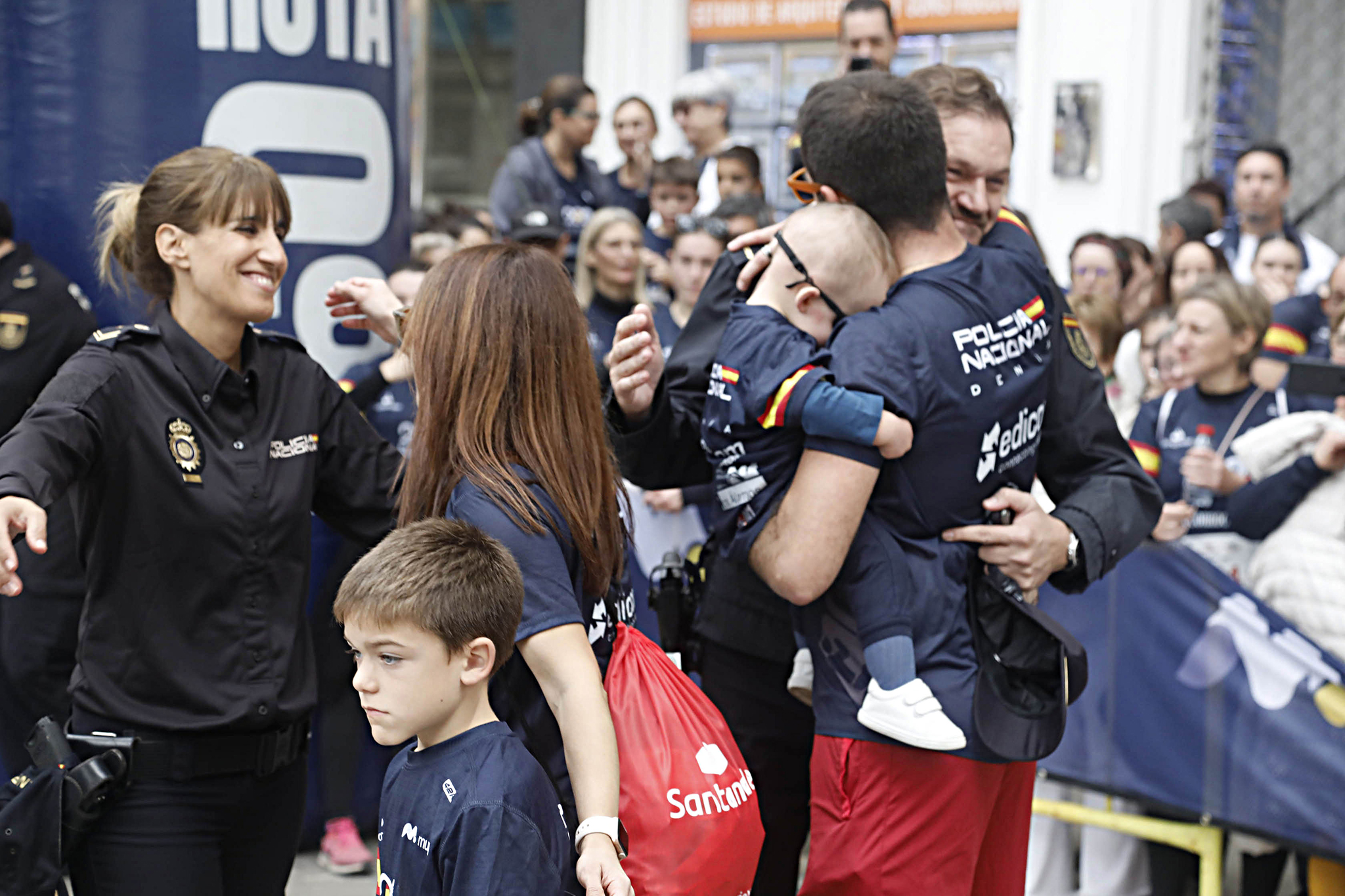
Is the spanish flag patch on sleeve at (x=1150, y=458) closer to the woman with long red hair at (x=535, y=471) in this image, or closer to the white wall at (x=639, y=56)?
the woman with long red hair at (x=535, y=471)

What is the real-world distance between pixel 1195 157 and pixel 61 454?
8.48 meters

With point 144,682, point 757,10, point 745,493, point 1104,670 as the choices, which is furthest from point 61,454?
point 757,10

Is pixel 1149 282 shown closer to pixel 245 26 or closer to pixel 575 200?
pixel 575 200

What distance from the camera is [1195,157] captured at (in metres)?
9.13

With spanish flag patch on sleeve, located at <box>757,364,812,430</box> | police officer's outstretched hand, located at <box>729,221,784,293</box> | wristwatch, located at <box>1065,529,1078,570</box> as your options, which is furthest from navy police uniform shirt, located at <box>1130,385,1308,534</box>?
spanish flag patch on sleeve, located at <box>757,364,812,430</box>

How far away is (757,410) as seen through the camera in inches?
88.4

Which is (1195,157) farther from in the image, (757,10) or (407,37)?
(407,37)

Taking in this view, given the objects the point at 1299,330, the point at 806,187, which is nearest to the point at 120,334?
the point at 806,187

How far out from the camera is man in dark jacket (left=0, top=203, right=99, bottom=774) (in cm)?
338

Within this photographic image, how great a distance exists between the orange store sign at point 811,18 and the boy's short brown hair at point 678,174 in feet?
14.0

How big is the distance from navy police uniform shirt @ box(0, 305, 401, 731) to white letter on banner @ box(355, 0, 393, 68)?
185 cm

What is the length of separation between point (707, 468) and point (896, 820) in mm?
817

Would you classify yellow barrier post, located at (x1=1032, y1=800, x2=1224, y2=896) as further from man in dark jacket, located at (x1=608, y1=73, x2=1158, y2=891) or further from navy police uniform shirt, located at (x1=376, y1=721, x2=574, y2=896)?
navy police uniform shirt, located at (x1=376, y1=721, x2=574, y2=896)

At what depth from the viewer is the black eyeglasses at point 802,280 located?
7.61 feet
